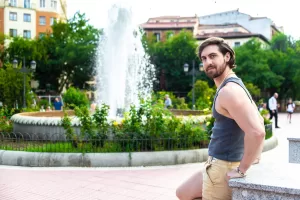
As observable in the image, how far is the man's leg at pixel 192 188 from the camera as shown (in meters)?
2.88

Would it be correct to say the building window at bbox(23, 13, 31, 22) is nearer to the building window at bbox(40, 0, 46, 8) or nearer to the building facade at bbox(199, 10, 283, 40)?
the building window at bbox(40, 0, 46, 8)

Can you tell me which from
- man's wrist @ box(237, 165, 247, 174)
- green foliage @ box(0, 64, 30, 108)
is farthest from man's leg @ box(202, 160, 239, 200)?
green foliage @ box(0, 64, 30, 108)

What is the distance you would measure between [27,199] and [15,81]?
57.6ft

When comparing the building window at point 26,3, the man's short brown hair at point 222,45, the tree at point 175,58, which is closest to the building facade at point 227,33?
the tree at point 175,58

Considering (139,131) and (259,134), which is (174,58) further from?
(259,134)

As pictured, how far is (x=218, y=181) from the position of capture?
269cm

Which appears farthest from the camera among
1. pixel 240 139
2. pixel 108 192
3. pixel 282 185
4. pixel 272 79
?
pixel 272 79

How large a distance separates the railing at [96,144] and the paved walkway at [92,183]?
701 millimetres

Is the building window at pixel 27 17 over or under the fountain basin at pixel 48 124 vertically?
over

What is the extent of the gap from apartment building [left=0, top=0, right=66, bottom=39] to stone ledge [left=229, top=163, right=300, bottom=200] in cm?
5975

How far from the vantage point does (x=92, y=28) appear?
5112 centimetres

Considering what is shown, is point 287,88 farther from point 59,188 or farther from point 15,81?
point 59,188

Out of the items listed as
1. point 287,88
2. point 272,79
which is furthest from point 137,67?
point 287,88

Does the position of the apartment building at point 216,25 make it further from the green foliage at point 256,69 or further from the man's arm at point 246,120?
the man's arm at point 246,120
